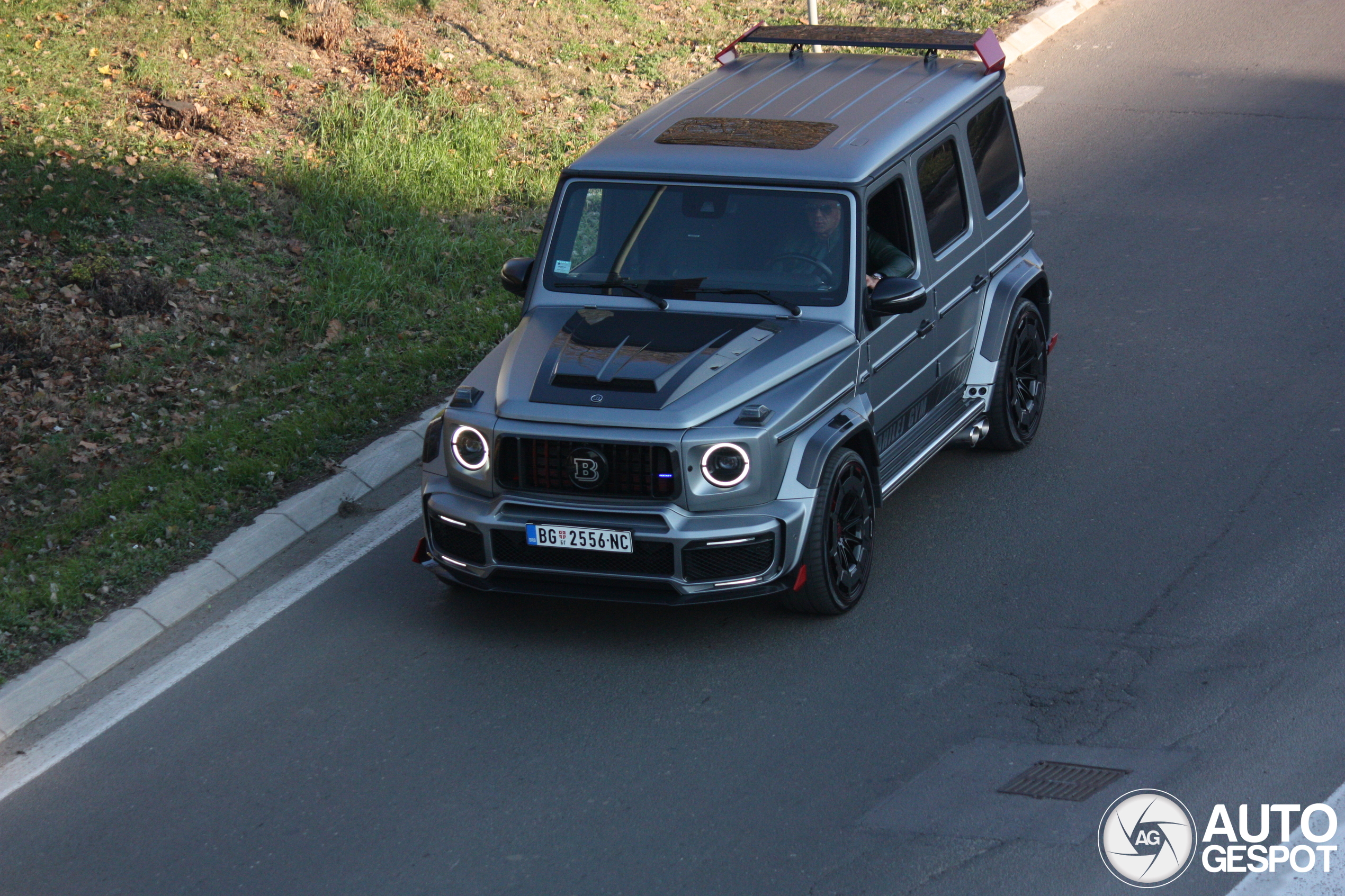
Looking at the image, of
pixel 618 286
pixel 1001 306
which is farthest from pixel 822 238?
pixel 1001 306

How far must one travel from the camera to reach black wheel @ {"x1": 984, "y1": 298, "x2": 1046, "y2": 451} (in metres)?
8.09

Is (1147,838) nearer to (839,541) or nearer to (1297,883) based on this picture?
(1297,883)

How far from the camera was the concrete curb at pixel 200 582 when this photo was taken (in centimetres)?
651

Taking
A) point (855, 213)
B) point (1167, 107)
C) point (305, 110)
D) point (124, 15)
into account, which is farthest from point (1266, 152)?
point (124, 15)

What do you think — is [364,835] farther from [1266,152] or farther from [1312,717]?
[1266,152]

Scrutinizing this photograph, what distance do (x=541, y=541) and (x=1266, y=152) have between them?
28.8 feet

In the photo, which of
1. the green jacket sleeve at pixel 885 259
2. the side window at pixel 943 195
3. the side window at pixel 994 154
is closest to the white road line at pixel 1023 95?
the side window at pixel 994 154

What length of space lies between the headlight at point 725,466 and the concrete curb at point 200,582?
1.57m

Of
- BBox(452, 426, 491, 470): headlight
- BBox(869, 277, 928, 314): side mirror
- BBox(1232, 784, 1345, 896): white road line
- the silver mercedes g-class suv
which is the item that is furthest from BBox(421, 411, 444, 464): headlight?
BBox(1232, 784, 1345, 896): white road line

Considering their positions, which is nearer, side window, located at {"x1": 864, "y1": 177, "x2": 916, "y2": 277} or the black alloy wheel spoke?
the black alloy wheel spoke

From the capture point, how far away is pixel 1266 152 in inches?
493

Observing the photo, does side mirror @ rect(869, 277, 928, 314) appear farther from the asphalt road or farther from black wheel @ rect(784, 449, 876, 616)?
the asphalt road

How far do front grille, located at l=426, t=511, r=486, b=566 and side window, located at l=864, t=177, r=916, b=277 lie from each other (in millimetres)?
2179

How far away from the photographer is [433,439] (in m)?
6.66
